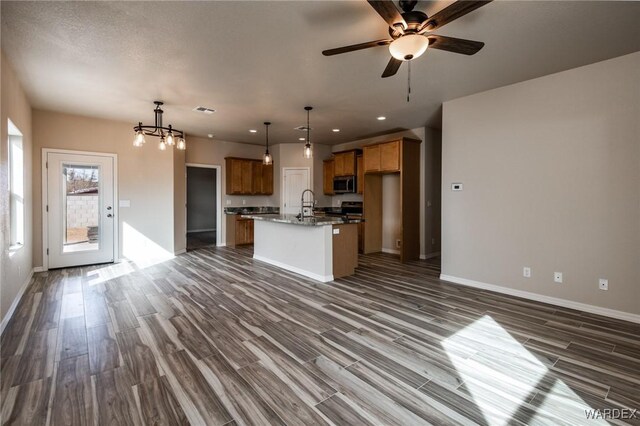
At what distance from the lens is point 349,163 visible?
7.38 meters

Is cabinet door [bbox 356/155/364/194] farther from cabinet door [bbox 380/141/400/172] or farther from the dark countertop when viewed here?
the dark countertop

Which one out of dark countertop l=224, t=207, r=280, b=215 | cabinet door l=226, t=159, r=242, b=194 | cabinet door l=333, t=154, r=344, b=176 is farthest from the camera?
dark countertop l=224, t=207, r=280, b=215

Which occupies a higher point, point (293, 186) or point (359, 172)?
point (359, 172)

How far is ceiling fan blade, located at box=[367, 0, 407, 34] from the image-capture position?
1.81 m

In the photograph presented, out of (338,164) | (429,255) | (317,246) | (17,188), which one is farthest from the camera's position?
(338,164)

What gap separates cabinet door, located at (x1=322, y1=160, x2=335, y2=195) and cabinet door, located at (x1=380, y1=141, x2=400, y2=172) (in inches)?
76.4

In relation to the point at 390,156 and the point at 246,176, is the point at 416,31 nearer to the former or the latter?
the point at 390,156

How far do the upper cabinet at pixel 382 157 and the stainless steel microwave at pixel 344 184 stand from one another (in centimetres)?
69

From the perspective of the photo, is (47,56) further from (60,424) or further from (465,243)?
(465,243)

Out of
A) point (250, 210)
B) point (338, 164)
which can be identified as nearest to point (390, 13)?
point (338, 164)

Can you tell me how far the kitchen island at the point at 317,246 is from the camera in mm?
4594

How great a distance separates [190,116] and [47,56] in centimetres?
231

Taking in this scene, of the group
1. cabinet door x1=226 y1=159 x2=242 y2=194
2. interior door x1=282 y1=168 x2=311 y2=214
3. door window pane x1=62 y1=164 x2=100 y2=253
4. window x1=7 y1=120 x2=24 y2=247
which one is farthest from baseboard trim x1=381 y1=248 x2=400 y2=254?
window x1=7 y1=120 x2=24 y2=247

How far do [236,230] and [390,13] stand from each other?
22.4 ft
